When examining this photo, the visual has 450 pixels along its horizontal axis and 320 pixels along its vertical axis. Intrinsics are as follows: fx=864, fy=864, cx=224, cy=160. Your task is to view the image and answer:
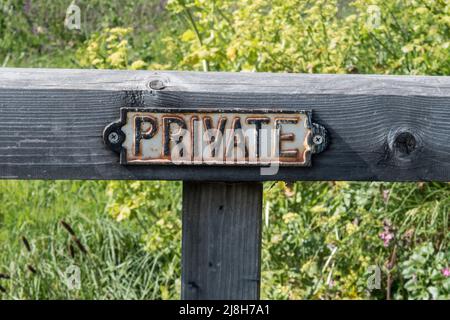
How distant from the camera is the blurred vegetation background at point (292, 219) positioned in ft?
12.6

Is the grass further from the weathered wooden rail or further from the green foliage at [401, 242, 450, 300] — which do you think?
the weathered wooden rail

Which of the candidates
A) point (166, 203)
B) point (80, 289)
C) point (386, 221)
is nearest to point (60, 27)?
point (166, 203)

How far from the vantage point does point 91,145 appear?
5.67 feet

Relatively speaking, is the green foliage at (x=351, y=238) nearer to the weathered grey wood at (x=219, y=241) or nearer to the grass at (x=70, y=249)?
the grass at (x=70, y=249)

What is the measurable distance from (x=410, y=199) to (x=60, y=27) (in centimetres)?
419

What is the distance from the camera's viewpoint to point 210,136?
1700mm

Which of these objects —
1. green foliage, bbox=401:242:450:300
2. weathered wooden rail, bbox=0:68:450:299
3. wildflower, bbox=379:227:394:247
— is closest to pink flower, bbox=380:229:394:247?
wildflower, bbox=379:227:394:247

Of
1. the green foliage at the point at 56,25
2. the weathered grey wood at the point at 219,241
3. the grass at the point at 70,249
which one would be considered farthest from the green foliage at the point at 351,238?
the green foliage at the point at 56,25

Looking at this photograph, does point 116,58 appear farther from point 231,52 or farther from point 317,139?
point 317,139

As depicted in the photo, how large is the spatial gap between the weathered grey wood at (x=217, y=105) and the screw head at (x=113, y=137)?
23mm

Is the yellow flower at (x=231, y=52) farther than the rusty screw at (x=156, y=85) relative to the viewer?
Yes

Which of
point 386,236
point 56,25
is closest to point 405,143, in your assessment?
point 386,236

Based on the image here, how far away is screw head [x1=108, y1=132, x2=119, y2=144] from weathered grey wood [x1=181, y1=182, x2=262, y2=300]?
18 centimetres

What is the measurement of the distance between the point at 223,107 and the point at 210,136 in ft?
0.22
